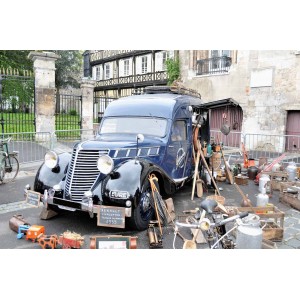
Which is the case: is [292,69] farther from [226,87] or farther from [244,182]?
[244,182]

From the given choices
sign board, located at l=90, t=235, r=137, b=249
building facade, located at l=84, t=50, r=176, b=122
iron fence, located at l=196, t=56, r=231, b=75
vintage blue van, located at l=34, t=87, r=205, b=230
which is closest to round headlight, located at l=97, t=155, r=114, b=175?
vintage blue van, located at l=34, t=87, r=205, b=230

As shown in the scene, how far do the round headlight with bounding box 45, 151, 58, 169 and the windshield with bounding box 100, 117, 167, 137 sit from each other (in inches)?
54.1

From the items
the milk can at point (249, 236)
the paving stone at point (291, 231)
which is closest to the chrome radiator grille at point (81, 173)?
the milk can at point (249, 236)

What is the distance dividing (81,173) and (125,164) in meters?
0.70

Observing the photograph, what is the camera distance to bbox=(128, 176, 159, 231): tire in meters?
4.39

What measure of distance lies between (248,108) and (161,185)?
11.2 metres

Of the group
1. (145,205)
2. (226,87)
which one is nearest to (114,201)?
(145,205)

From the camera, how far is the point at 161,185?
5.46 m

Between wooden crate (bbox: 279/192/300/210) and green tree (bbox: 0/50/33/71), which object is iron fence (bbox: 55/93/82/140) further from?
wooden crate (bbox: 279/192/300/210)

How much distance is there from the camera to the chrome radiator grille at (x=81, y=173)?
179 inches

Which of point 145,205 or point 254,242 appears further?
point 145,205

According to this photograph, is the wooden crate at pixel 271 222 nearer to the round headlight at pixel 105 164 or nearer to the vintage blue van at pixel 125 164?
the vintage blue van at pixel 125 164

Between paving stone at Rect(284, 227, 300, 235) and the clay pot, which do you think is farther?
the clay pot

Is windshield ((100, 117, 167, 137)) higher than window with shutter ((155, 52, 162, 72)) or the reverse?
the reverse
